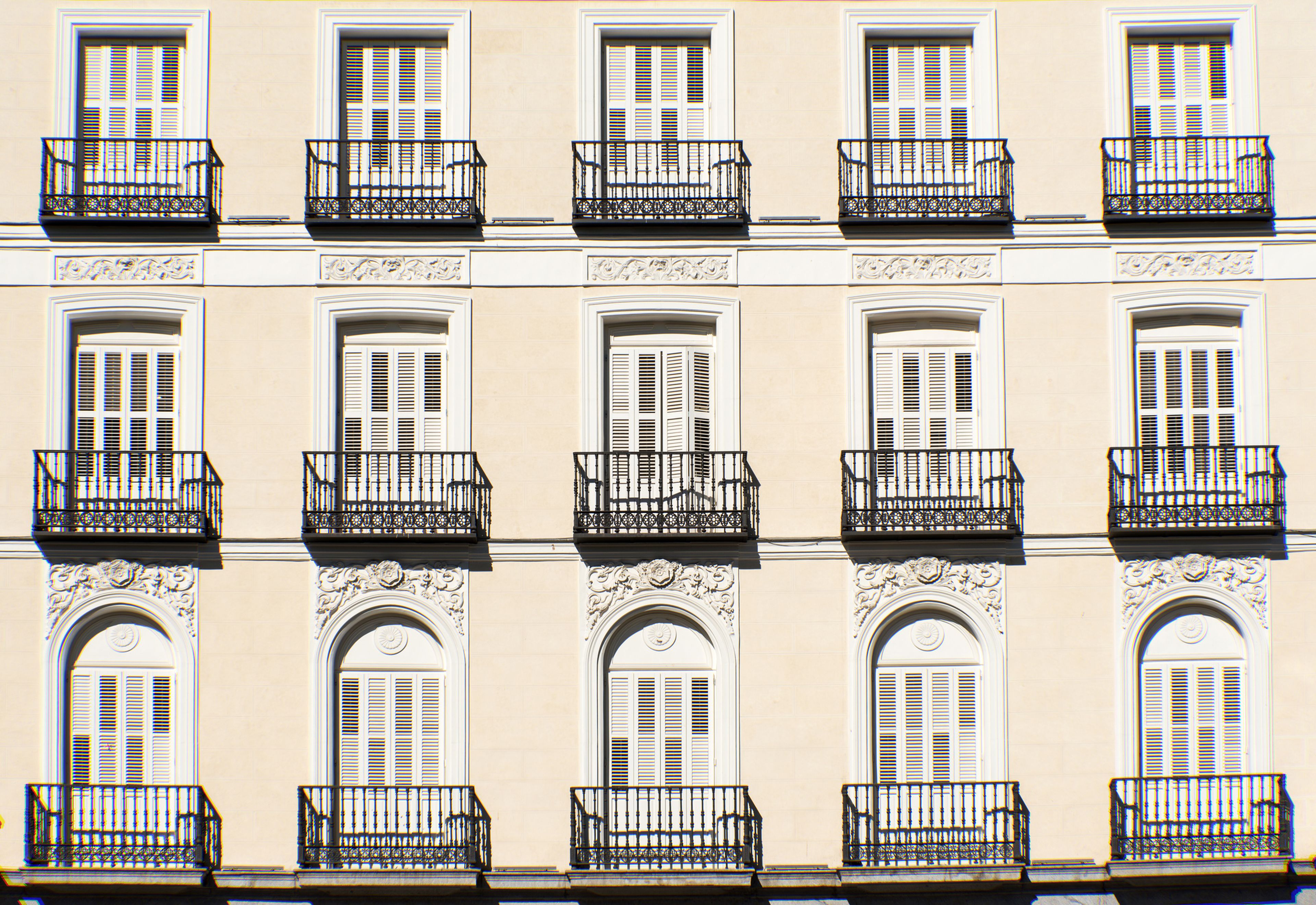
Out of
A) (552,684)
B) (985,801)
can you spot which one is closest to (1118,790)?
(985,801)

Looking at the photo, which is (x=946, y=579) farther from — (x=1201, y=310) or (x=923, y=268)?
(x=1201, y=310)

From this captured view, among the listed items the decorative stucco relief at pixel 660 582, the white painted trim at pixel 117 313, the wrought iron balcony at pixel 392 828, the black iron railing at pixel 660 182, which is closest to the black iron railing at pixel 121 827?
the wrought iron balcony at pixel 392 828

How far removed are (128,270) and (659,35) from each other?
7.78m

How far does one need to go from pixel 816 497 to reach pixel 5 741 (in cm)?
1086

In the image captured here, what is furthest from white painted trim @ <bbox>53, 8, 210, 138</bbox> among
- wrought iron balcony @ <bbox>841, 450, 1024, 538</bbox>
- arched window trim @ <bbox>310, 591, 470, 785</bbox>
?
wrought iron balcony @ <bbox>841, 450, 1024, 538</bbox>

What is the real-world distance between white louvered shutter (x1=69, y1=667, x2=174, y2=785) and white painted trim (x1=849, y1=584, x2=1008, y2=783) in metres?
8.81

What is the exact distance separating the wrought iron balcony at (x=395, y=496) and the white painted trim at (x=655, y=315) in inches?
64.1

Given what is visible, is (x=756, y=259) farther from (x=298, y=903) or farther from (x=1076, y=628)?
(x=298, y=903)

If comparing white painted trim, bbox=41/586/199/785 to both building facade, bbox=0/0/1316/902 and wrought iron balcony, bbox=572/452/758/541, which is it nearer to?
building facade, bbox=0/0/1316/902

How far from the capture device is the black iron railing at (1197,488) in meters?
14.7

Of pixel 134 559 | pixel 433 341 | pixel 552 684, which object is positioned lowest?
pixel 552 684

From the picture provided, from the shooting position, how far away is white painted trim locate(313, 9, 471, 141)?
1538cm

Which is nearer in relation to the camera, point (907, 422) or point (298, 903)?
point (298, 903)

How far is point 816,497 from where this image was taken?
1488 centimetres
